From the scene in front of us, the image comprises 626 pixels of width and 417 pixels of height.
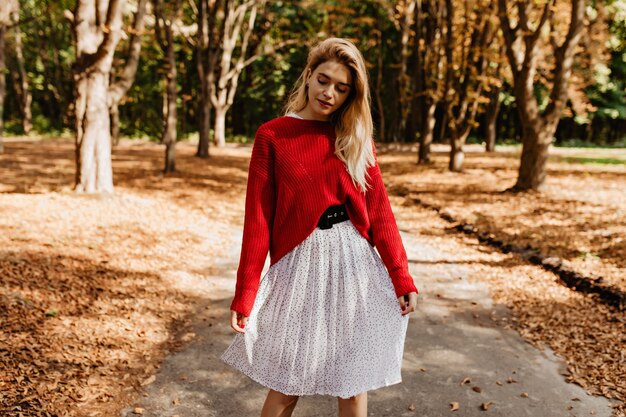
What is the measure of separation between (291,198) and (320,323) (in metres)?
0.60

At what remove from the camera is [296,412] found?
11.8 feet

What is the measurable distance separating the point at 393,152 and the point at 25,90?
23031 millimetres

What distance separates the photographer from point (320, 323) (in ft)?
8.01

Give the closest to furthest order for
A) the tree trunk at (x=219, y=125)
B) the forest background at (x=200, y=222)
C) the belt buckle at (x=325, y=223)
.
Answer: the belt buckle at (x=325, y=223) < the forest background at (x=200, y=222) < the tree trunk at (x=219, y=125)

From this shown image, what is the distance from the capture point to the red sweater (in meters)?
2.41

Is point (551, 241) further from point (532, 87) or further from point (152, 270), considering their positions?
point (152, 270)

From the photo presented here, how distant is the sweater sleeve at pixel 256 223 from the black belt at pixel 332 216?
0.81 feet

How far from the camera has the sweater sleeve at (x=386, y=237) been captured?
2.50 meters

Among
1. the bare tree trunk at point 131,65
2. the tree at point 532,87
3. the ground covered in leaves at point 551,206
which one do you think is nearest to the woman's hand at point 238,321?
the ground covered in leaves at point 551,206

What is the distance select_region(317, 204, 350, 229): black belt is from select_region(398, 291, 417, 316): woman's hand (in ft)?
1.55

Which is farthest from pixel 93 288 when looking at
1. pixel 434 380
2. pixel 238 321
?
pixel 238 321

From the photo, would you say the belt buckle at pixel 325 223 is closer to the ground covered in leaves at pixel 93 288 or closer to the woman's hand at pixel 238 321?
the woman's hand at pixel 238 321

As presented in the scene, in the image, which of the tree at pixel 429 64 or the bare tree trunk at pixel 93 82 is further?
the tree at pixel 429 64

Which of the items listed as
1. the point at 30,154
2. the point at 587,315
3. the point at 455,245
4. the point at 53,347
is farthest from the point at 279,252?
the point at 30,154
